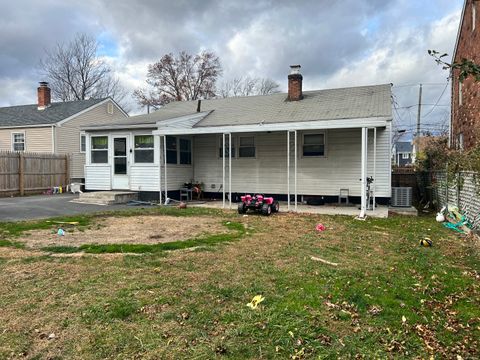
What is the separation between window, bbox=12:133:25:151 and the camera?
2252 centimetres

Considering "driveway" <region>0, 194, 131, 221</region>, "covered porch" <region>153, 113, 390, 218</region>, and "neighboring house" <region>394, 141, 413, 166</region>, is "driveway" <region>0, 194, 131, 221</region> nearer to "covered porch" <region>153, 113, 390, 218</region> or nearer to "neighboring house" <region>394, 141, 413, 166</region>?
"covered porch" <region>153, 113, 390, 218</region>

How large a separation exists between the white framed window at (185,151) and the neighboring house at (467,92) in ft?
32.8

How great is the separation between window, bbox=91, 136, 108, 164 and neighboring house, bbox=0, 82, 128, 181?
648 centimetres

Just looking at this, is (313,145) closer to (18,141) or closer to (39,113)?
(39,113)

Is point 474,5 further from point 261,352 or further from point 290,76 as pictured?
point 261,352

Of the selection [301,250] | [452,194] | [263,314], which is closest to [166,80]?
[452,194]

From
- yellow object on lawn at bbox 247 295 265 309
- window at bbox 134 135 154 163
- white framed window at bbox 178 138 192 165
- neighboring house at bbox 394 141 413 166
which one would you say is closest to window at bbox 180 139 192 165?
white framed window at bbox 178 138 192 165

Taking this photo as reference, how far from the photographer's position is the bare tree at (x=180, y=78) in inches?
1532

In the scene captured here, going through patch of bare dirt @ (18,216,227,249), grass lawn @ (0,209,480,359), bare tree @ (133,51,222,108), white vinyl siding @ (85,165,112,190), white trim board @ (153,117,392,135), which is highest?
bare tree @ (133,51,222,108)

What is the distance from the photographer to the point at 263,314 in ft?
12.0

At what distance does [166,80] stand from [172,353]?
128 feet

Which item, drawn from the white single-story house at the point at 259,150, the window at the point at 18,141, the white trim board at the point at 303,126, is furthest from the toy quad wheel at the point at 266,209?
the window at the point at 18,141

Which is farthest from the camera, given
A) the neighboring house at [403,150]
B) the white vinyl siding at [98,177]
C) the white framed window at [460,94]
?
the neighboring house at [403,150]

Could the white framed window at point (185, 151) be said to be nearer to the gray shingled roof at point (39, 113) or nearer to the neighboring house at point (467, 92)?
the neighboring house at point (467, 92)
